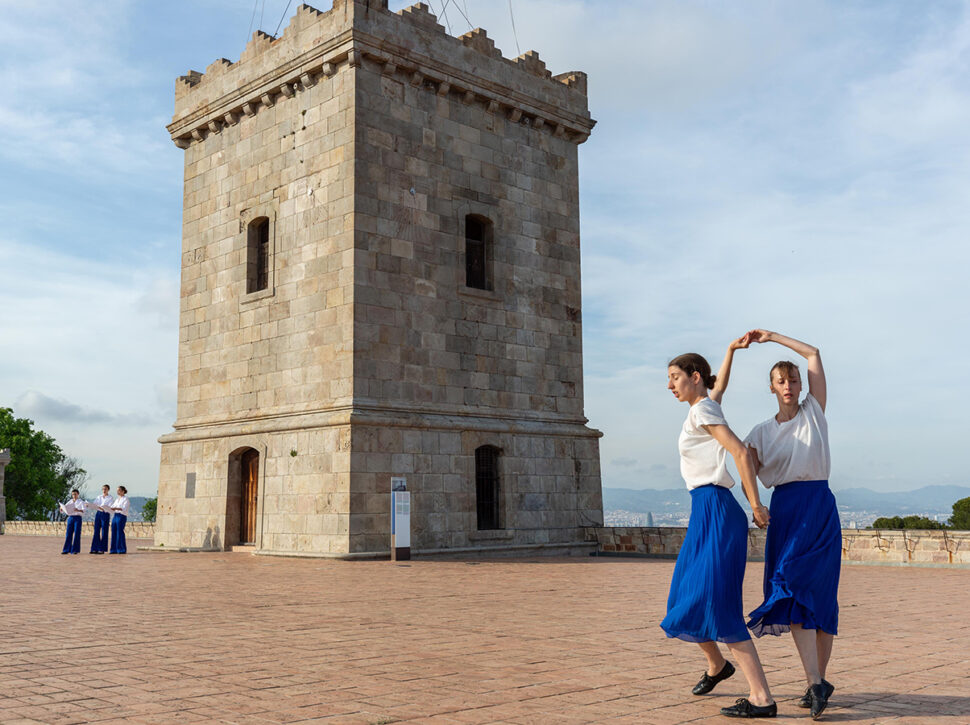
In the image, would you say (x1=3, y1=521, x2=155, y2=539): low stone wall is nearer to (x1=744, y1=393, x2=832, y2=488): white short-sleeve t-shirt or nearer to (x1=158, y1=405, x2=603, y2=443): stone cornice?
(x1=158, y1=405, x2=603, y2=443): stone cornice

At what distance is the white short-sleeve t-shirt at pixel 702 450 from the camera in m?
5.65

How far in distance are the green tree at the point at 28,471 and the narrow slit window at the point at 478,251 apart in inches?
1880

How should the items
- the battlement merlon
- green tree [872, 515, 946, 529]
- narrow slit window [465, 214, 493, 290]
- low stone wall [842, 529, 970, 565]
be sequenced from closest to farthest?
low stone wall [842, 529, 970, 565], the battlement merlon, narrow slit window [465, 214, 493, 290], green tree [872, 515, 946, 529]

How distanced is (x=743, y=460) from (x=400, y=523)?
13.2m

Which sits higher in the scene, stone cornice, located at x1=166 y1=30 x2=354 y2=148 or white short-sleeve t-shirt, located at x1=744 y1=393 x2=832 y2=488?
stone cornice, located at x1=166 y1=30 x2=354 y2=148

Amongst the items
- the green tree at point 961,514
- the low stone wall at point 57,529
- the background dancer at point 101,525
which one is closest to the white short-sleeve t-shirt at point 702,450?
the background dancer at point 101,525

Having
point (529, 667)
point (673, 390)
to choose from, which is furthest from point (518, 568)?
point (673, 390)

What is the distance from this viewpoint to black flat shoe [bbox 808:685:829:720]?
204 inches

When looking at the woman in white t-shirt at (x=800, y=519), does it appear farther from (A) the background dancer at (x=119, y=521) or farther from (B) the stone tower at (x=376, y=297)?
(A) the background dancer at (x=119, y=521)

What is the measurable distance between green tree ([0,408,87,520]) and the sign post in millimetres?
48789

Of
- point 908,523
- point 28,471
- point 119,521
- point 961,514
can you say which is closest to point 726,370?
point 119,521

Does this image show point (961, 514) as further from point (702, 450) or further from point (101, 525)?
point (702, 450)

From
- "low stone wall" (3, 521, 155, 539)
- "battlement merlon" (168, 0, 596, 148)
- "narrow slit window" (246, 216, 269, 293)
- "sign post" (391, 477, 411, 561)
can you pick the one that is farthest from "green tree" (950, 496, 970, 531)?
"narrow slit window" (246, 216, 269, 293)

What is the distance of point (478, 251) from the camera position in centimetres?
2133
